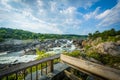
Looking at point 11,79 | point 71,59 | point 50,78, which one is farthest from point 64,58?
point 11,79

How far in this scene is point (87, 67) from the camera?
1553 millimetres

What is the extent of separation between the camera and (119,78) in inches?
45.3

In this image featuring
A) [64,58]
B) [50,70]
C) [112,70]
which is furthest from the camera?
[50,70]

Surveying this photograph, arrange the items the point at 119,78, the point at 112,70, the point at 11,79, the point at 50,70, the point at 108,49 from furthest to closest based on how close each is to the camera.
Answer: the point at 108,49 < the point at 11,79 < the point at 50,70 < the point at 112,70 < the point at 119,78

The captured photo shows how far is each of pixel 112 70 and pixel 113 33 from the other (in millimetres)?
31321

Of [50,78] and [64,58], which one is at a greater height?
[64,58]

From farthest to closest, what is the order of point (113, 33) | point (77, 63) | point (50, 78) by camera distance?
1. point (113, 33)
2. point (50, 78)
3. point (77, 63)

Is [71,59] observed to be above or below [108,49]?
above

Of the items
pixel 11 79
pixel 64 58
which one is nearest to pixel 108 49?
pixel 11 79

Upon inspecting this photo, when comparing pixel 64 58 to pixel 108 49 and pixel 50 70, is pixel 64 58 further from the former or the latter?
pixel 108 49

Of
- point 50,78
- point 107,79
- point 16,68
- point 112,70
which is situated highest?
point 112,70

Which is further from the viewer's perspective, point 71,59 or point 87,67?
point 71,59

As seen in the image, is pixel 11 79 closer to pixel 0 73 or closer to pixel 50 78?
pixel 50 78

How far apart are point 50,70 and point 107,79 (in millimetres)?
2913
